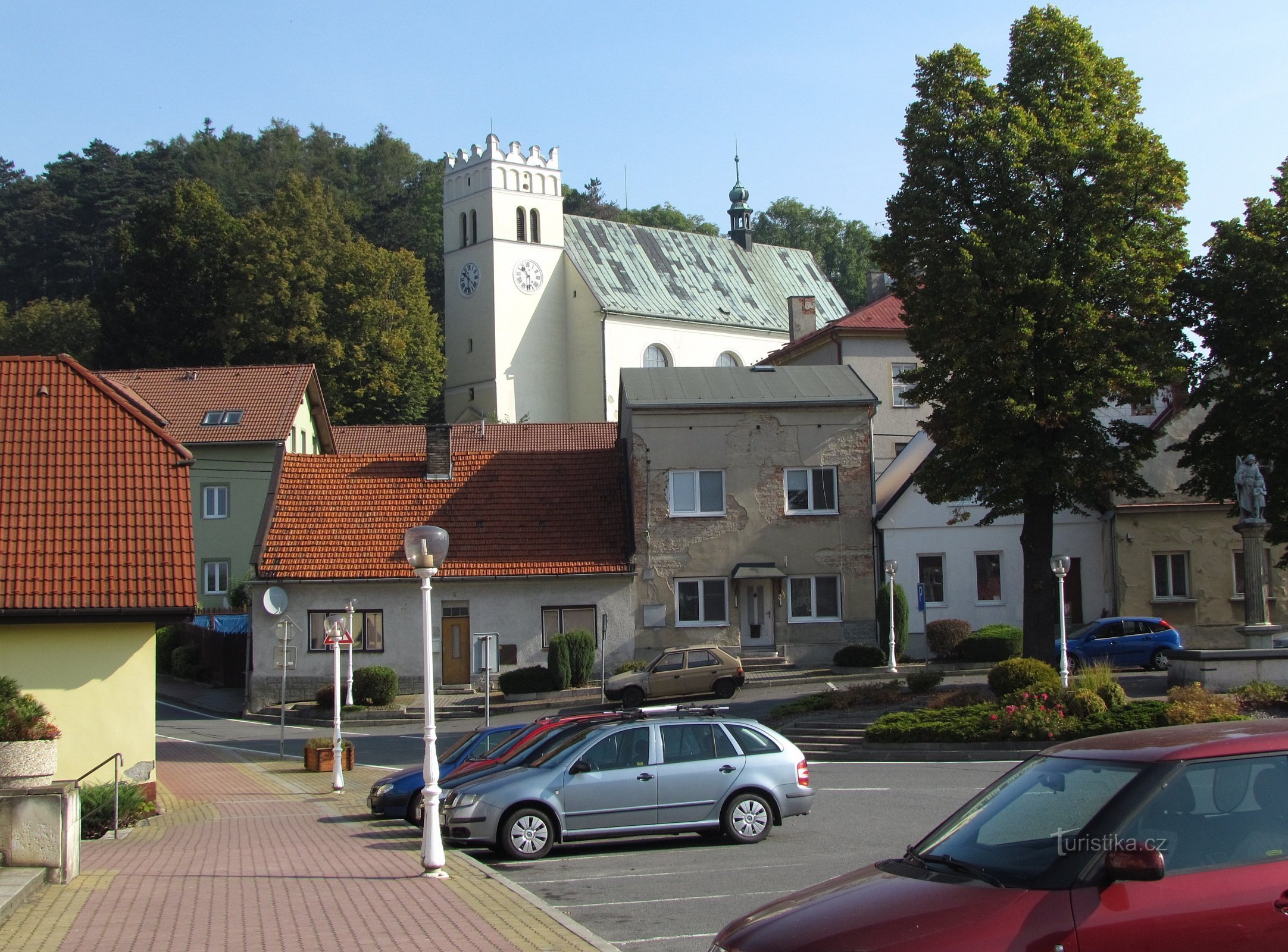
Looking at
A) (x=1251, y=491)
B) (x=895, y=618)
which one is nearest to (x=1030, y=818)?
(x=1251, y=491)

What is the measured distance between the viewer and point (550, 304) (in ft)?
261

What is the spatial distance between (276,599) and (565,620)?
810 cm

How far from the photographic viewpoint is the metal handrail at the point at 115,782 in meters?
15.5

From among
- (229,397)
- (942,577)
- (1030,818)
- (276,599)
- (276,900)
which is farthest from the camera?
(229,397)

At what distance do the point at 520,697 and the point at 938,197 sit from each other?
54.9ft

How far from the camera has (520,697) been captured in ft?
113

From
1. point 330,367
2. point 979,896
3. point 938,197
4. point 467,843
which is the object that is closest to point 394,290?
point 330,367

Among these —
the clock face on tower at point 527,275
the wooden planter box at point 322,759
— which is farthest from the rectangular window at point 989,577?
the clock face on tower at point 527,275

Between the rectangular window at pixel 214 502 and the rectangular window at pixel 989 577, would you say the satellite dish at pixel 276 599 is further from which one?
the rectangular window at pixel 989 577

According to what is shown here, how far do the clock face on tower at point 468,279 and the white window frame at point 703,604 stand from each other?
1781 inches

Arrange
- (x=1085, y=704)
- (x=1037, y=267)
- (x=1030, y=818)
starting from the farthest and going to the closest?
(x=1037, y=267) < (x=1085, y=704) < (x=1030, y=818)

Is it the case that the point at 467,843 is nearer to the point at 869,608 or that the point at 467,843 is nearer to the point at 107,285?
the point at 869,608

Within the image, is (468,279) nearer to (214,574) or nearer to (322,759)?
(214,574)

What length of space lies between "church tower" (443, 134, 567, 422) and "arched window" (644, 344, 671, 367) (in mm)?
5356
